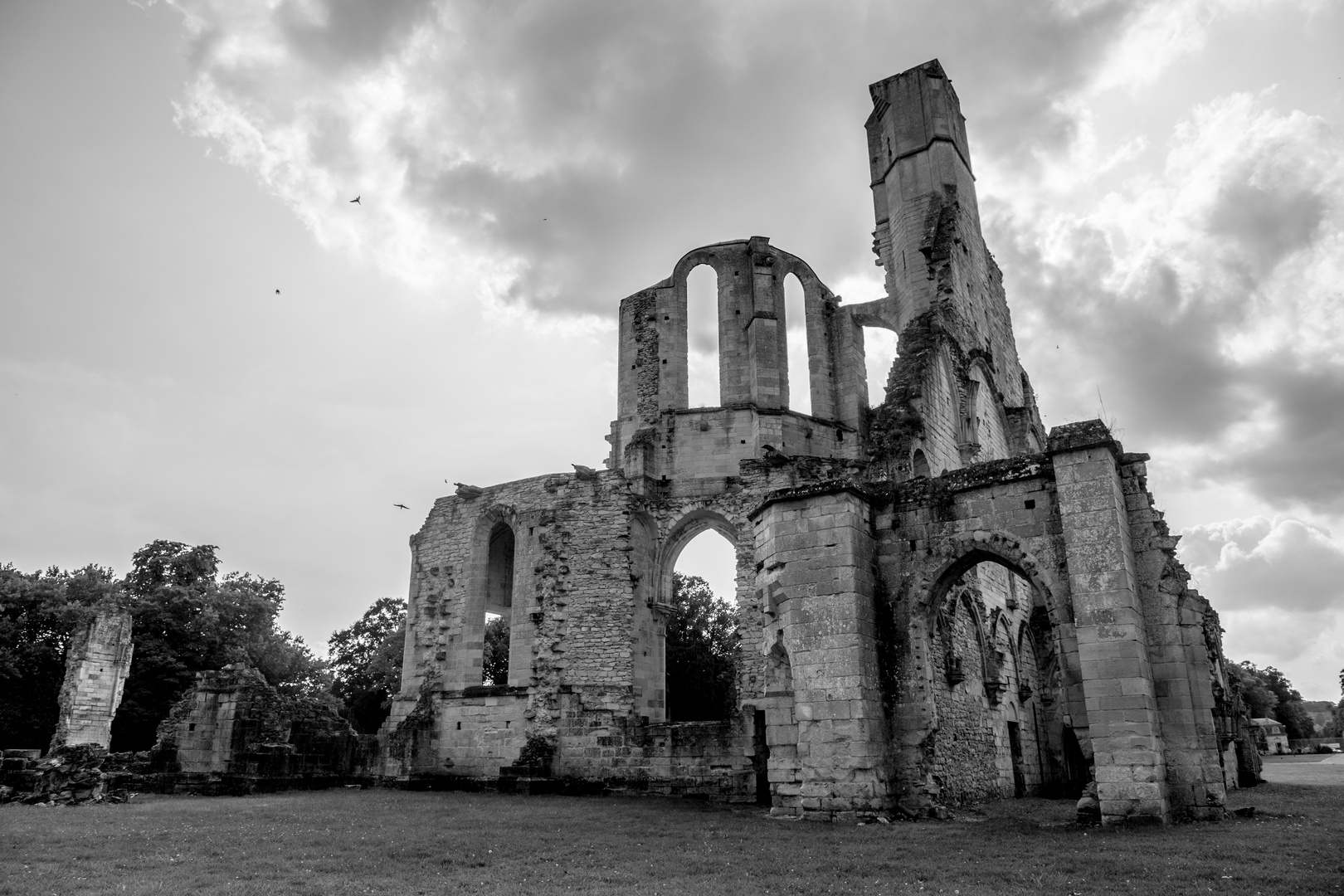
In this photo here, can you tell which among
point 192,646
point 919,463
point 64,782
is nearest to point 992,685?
point 919,463

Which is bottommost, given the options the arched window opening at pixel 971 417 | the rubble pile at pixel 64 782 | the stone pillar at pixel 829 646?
the rubble pile at pixel 64 782

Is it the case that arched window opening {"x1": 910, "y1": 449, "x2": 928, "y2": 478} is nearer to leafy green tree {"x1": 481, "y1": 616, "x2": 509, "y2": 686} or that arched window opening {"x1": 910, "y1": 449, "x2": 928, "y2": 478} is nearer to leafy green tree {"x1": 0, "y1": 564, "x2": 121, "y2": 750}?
leafy green tree {"x1": 481, "y1": 616, "x2": 509, "y2": 686}

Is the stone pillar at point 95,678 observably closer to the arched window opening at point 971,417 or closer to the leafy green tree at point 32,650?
the leafy green tree at point 32,650

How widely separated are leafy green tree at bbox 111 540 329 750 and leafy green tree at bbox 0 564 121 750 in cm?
174

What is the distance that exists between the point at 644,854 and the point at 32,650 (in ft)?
92.3

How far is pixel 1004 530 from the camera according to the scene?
496 inches

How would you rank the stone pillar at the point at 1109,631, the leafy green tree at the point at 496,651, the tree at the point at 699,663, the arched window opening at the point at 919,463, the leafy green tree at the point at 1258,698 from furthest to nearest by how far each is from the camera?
the leafy green tree at the point at 1258,698 → the leafy green tree at the point at 496,651 → the tree at the point at 699,663 → the arched window opening at the point at 919,463 → the stone pillar at the point at 1109,631

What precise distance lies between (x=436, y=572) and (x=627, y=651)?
5.57 metres

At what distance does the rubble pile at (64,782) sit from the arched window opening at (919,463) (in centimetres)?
1473

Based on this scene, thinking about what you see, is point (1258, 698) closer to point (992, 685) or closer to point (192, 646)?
point (992, 685)

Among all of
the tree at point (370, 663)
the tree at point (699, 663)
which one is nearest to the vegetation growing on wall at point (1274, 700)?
the tree at point (699, 663)

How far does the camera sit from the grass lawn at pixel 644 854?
725 centimetres

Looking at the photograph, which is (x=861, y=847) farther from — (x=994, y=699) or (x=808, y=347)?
(x=808, y=347)

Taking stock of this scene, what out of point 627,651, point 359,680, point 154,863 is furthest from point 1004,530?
point 359,680
